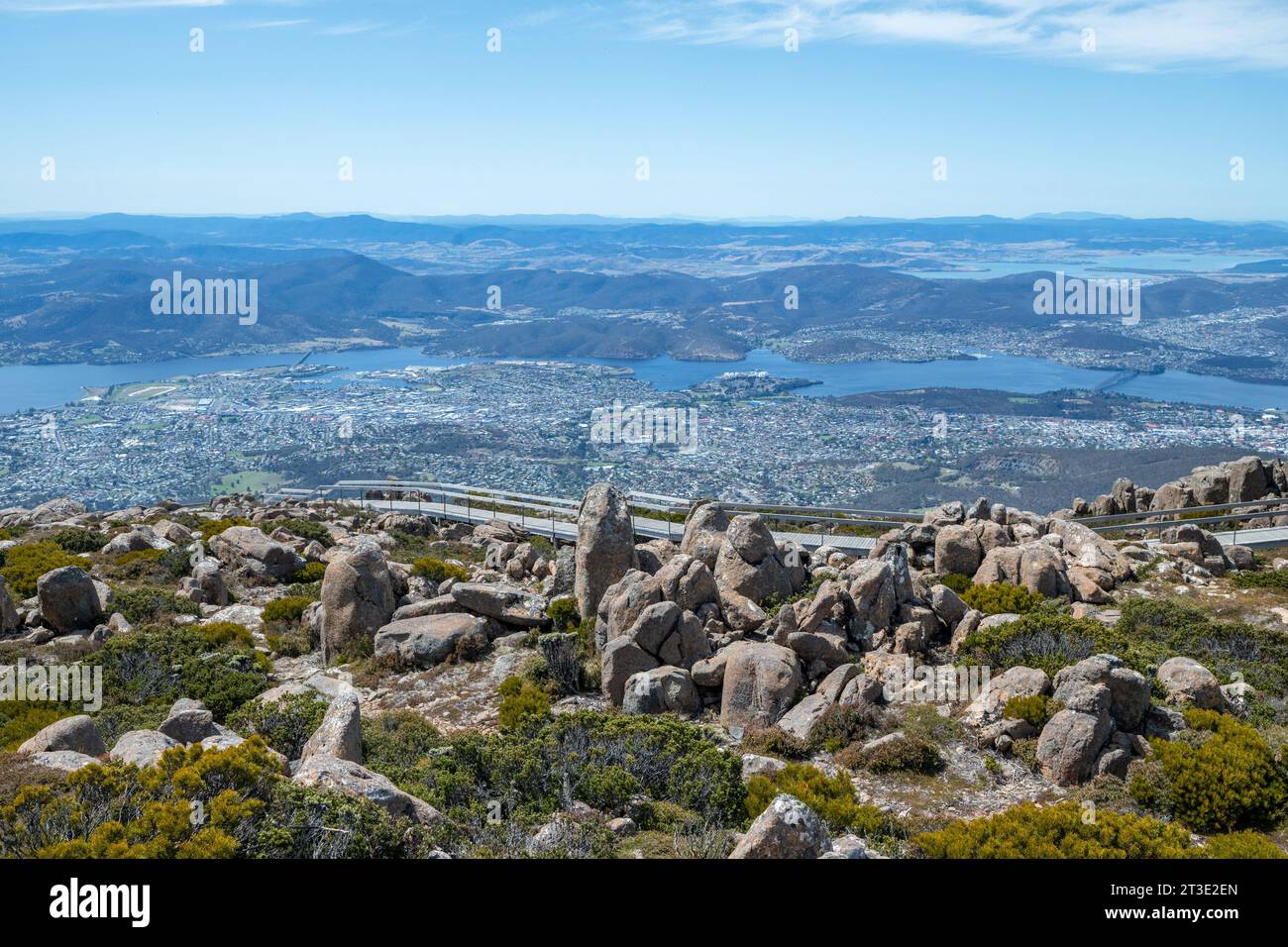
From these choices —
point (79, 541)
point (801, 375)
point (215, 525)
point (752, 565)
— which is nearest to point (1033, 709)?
point (752, 565)

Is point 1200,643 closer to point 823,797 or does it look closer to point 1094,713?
point 1094,713

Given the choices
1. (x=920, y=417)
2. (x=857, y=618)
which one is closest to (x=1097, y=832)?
(x=857, y=618)

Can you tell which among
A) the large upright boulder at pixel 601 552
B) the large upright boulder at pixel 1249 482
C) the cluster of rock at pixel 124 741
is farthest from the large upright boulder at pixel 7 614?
the large upright boulder at pixel 1249 482

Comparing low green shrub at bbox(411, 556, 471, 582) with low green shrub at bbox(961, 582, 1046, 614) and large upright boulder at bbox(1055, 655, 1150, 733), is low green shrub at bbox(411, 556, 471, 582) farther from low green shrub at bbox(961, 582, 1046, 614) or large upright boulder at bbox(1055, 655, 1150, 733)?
large upright boulder at bbox(1055, 655, 1150, 733)

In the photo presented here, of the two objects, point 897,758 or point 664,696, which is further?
point 664,696

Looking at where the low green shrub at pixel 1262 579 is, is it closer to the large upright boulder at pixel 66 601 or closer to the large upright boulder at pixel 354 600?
the large upright boulder at pixel 354 600

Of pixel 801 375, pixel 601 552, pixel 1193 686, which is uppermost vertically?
pixel 801 375

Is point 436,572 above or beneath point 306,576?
above
